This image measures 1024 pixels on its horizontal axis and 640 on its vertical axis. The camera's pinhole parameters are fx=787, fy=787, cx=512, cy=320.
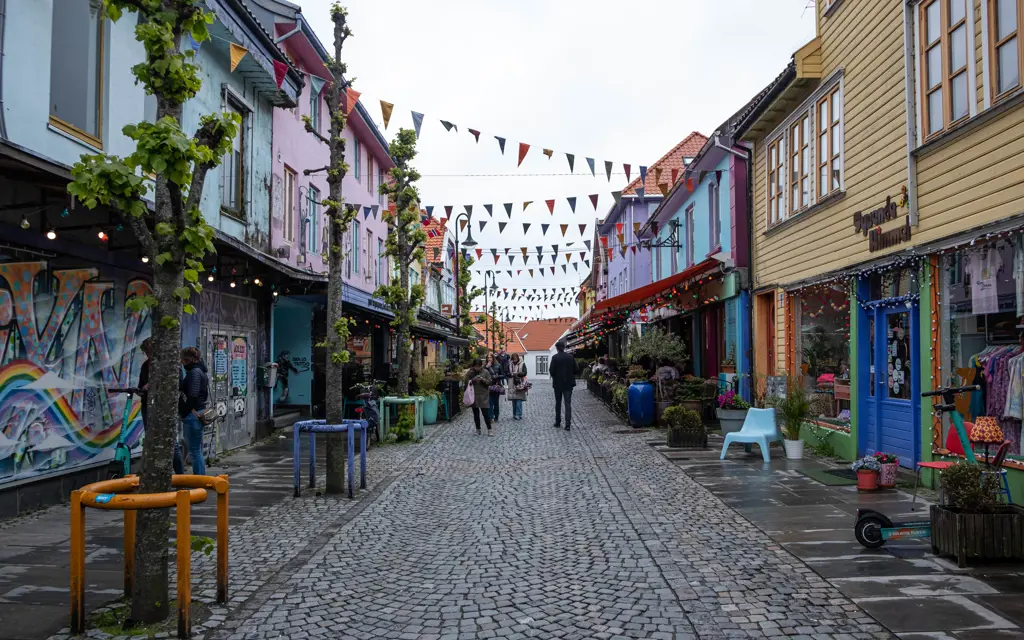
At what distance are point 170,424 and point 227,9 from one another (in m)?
9.16

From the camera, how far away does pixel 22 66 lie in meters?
7.50

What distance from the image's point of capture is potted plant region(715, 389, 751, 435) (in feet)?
44.5

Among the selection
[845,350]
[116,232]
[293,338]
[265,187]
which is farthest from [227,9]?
[845,350]

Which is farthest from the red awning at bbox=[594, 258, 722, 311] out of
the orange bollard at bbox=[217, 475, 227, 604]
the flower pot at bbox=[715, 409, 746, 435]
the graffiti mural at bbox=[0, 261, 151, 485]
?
the orange bollard at bbox=[217, 475, 227, 604]

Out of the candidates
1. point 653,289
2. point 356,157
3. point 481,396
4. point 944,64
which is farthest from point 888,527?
point 356,157

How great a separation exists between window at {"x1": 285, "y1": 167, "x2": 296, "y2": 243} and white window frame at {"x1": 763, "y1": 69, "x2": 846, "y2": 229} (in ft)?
31.5

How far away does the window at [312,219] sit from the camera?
703 inches

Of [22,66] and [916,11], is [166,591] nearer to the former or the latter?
[22,66]


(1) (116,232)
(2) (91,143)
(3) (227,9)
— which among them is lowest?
Result: (1) (116,232)

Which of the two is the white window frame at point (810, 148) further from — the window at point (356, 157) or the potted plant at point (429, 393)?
the window at point (356, 157)

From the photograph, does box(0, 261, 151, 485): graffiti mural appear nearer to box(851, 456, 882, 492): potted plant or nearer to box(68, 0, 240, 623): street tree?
box(68, 0, 240, 623): street tree

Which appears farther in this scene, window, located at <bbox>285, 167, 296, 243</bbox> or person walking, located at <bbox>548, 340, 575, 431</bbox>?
person walking, located at <bbox>548, 340, 575, 431</bbox>

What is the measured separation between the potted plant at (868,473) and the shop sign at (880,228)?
8.64 feet

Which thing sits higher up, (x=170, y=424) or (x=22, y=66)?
(x=22, y=66)
